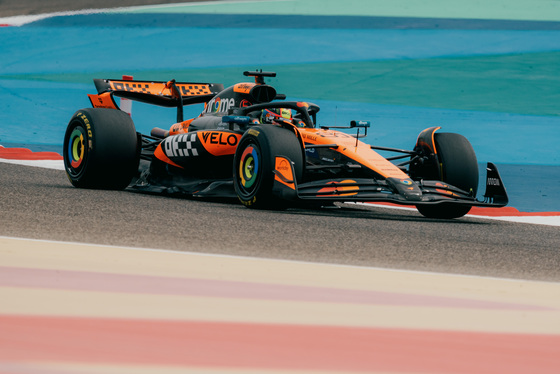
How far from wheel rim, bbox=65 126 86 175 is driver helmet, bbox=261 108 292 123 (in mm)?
2033

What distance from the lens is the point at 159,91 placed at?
1212cm

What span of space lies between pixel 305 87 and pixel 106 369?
17.2 metres

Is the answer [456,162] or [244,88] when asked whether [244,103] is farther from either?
[456,162]

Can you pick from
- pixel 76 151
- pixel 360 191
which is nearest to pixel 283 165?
pixel 360 191

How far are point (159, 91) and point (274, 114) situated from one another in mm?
2336

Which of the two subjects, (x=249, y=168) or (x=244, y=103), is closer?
(x=249, y=168)

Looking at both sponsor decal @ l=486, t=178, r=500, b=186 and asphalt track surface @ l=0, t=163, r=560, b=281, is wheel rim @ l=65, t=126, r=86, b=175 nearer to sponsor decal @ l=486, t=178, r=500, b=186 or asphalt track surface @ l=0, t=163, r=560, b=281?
asphalt track surface @ l=0, t=163, r=560, b=281

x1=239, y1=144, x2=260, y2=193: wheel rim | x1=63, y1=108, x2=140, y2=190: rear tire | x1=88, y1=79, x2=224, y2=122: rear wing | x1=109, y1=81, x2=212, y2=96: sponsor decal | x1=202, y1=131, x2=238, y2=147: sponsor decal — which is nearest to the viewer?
x1=239, y1=144, x2=260, y2=193: wheel rim

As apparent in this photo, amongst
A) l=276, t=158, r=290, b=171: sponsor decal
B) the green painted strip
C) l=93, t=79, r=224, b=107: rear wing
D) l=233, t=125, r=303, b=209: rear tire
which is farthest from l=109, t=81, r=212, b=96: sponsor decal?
the green painted strip

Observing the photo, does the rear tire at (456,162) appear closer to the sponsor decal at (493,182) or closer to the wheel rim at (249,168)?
the sponsor decal at (493,182)

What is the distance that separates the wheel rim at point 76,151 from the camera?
34.8 feet

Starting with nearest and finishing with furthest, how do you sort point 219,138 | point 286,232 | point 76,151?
point 286,232 < point 219,138 < point 76,151

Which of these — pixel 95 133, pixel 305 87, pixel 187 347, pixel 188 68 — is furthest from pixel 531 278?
pixel 188 68

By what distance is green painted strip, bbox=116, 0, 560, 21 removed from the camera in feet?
90.2
